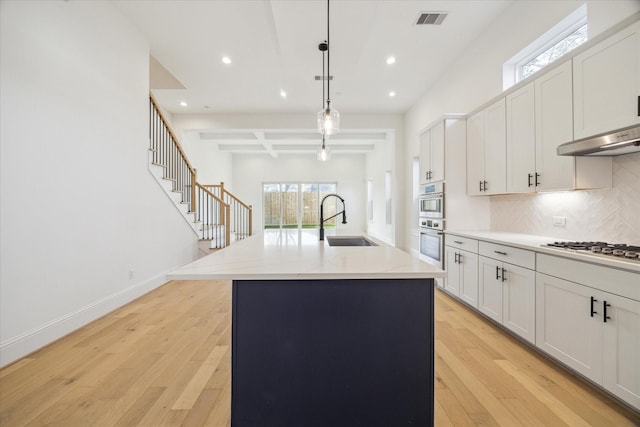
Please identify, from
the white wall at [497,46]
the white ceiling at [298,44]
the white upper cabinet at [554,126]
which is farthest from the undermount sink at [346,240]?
the white ceiling at [298,44]

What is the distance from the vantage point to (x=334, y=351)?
4.76 ft

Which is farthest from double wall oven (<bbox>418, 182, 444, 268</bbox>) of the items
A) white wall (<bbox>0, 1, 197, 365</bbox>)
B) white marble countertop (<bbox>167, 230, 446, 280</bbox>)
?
white wall (<bbox>0, 1, 197, 365</bbox>)

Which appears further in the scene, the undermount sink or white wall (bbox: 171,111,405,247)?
white wall (bbox: 171,111,405,247)

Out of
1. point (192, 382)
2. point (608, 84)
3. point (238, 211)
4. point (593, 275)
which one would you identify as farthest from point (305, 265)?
point (238, 211)

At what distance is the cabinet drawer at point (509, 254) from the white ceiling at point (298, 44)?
2753mm

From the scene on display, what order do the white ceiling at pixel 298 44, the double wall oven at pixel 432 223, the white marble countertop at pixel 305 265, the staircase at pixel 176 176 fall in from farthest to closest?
the staircase at pixel 176 176
the double wall oven at pixel 432 223
the white ceiling at pixel 298 44
the white marble countertop at pixel 305 265

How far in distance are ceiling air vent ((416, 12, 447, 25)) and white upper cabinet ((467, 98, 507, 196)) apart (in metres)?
1.28

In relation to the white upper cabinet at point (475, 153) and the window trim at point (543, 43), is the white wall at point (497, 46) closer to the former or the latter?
the window trim at point (543, 43)

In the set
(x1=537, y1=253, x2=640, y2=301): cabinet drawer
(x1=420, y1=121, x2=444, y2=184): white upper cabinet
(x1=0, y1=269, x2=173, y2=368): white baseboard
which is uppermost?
(x1=420, y1=121, x2=444, y2=184): white upper cabinet

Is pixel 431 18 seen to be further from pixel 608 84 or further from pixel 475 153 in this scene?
pixel 608 84

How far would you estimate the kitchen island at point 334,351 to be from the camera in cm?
144

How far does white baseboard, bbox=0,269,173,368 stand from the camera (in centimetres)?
216

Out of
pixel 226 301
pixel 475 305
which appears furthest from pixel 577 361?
pixel 226 301

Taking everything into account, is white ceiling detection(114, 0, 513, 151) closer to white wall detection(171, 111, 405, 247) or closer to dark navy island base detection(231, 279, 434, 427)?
white wall detection(171, 111, 405, 247)
